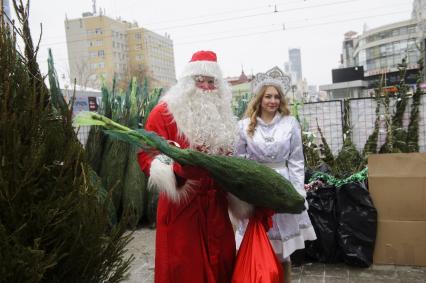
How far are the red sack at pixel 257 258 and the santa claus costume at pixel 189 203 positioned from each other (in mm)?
133

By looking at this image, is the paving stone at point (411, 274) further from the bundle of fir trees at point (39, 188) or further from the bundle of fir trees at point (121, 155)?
the bundle of fir trees at point (121, 155)

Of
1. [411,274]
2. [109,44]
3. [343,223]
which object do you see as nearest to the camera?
[411,274]

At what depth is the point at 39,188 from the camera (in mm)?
1211

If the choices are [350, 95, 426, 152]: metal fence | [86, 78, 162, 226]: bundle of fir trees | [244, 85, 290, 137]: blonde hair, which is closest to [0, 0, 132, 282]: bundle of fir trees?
[244, 85, 290, 137]: blonde hair

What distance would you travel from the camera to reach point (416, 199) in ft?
11.0

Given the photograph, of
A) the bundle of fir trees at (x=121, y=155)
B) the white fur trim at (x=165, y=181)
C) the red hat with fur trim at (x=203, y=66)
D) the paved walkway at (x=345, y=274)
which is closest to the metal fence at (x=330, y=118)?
the paved walkway at (x=345, y=274)

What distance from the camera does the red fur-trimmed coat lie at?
2.14 metres

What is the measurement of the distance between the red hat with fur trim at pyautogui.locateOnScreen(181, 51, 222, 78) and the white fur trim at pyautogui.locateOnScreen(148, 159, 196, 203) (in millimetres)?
682

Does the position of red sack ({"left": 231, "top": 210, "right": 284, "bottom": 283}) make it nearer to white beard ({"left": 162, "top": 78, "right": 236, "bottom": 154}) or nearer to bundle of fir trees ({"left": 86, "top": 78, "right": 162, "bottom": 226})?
white beard ({"left": 162, "top": 78, "right": 236, "bottom": 154})

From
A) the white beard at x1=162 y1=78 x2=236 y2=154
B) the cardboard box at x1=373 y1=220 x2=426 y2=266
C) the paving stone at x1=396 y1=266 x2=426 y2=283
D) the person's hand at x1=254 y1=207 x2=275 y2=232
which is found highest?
the white beard at x1=162 y1=78 x2=236 y2=154

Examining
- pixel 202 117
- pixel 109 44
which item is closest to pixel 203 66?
pixel 202 117

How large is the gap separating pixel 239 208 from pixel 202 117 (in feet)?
1.89

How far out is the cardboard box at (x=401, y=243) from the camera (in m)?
3.38

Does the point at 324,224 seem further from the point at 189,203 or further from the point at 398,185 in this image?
the point at 189,203
